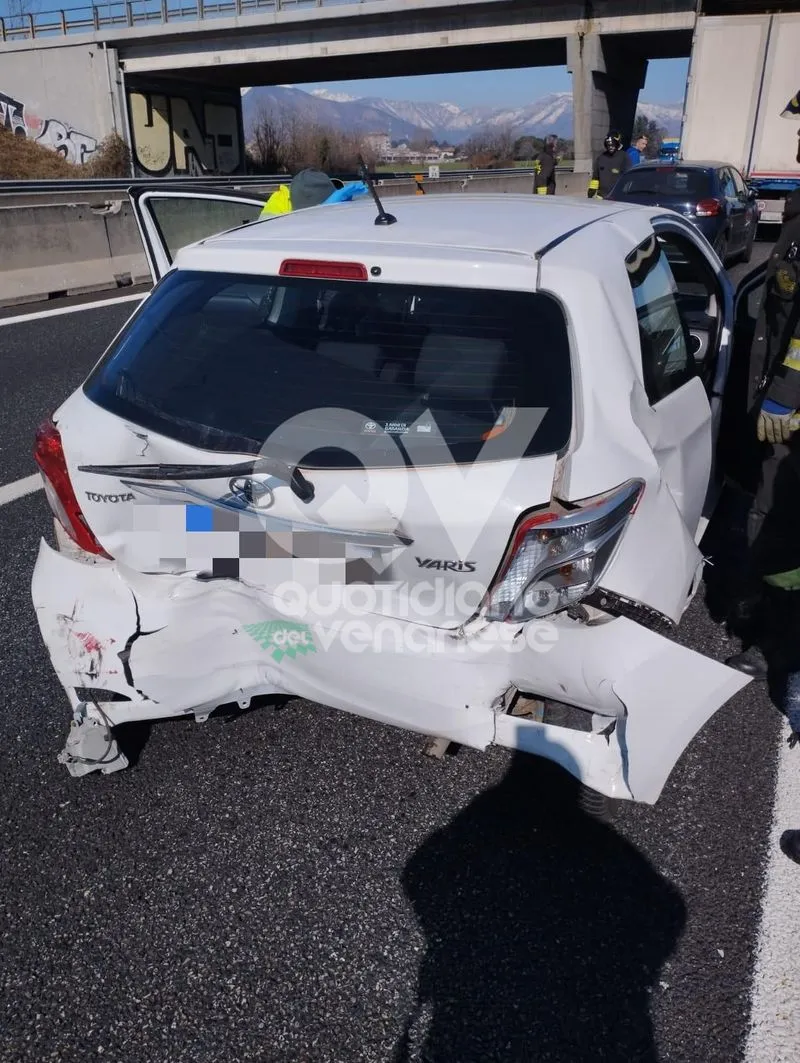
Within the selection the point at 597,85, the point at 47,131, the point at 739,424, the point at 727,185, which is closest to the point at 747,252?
the point at 727,185

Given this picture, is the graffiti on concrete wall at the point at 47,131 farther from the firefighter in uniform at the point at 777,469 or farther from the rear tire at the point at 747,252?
the firefighter in uniform at the point at 777,469

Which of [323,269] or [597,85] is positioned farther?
[597,85]

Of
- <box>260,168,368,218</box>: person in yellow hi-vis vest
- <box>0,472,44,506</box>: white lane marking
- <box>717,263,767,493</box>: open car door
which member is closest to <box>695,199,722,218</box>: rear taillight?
<box>260,168,368,218</box>: person in yellow hi-vis vest

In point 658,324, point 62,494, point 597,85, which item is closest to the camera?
point 62,494

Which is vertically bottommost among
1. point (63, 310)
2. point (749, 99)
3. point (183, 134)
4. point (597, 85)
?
point (63, 310)

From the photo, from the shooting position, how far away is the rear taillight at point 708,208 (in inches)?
494

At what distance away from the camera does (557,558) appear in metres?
2.10

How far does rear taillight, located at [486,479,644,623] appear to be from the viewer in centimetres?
207

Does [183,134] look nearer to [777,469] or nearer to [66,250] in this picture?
[66,250]

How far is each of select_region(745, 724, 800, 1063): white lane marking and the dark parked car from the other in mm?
11525

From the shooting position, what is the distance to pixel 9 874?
7.98 ft

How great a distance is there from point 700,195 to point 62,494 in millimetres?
12600

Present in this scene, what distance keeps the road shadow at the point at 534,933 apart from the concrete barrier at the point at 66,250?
900 centimetres

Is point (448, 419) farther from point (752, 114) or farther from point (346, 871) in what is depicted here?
point (752, 114)
